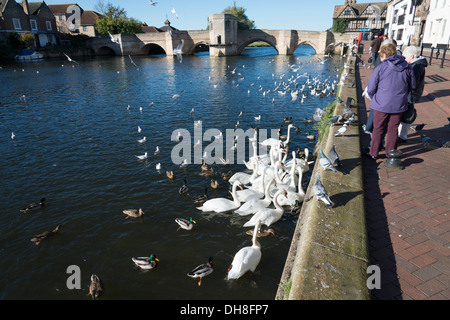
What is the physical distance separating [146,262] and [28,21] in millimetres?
79138

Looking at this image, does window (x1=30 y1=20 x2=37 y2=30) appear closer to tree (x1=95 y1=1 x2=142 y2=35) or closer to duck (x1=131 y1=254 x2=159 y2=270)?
tree (x1=95 y1=1 x2=142 y2=35)

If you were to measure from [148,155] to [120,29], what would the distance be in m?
77.1

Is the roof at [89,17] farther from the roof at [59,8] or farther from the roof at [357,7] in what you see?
the roof at [357,7]

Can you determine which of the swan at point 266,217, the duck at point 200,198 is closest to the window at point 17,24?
the duck at point 200,198

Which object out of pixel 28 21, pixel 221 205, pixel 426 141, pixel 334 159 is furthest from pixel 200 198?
pixel 28 21

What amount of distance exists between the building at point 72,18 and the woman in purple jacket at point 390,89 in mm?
88729

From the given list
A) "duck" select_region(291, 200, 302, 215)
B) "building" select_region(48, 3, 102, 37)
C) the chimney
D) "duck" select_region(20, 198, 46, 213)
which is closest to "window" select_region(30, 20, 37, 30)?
the chimney

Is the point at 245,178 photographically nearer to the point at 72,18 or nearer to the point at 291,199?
the point at 291,199

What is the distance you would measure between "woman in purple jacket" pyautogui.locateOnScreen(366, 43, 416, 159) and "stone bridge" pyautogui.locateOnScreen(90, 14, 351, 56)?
58.9 meters

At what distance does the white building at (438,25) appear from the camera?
27578 mm

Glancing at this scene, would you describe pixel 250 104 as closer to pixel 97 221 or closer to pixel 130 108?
pixel 130 108
